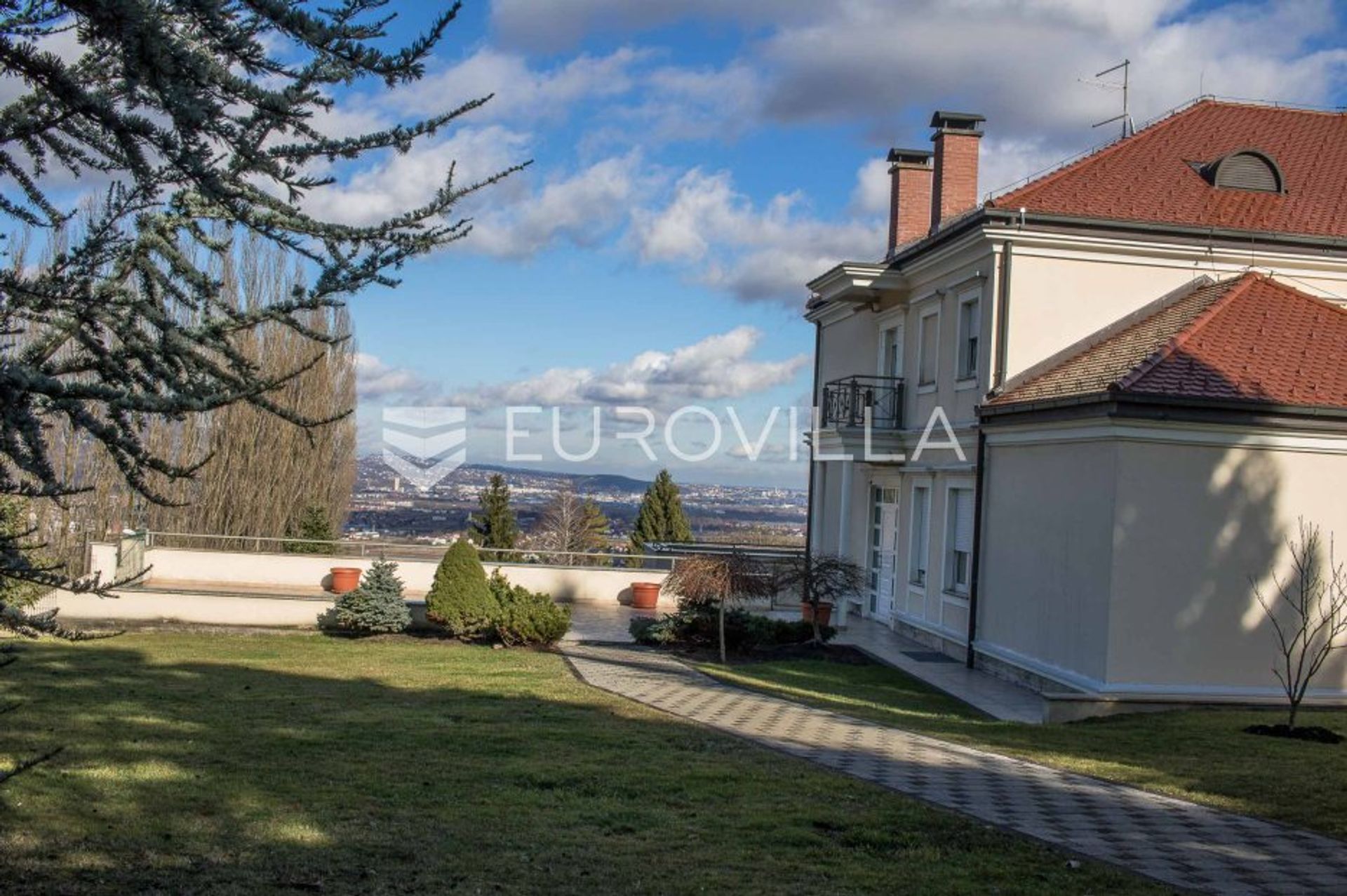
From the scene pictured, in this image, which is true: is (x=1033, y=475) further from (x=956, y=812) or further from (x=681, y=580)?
(x=956, y=812)

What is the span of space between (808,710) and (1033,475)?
17.6 ft

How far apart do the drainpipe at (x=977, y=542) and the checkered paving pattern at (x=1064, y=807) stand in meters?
5.48

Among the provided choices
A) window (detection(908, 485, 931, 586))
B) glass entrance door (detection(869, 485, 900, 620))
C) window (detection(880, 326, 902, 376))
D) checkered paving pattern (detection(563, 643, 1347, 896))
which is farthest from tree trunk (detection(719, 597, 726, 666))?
window (detection(880, 326, 902, 376))

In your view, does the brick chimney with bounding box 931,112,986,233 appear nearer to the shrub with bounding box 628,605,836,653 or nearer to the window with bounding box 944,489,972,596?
the window with bounding box 944,489,972,596

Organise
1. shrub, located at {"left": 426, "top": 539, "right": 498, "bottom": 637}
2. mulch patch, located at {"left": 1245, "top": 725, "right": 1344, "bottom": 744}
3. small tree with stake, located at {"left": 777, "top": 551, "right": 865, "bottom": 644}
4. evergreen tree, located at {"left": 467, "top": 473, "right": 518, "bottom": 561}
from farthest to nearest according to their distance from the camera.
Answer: evergreen tree, located at {"left": 467, "top": 473, "right": 518, "bottom": 561} < small tree with stake, located at {"left": 777, "top": 551, "right": 865, "bottom": 644} < shrub, located at {"left": 426, "top": 539, "right": 498, "bottom": 637} < mulch patch, located at {"left": 1245, "top": 725, "right": 1344, "bottom": 744}

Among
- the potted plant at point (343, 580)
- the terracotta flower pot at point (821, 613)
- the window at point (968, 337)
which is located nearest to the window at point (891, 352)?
the window at point (968, 337)

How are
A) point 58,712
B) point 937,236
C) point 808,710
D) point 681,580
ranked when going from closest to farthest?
1. point 58,712
2. point 808,710
3. point 681,580
4. point 937,236

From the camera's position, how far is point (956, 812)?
8.55 m

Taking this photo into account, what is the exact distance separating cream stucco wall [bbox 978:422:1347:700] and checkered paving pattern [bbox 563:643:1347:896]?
13.0ft

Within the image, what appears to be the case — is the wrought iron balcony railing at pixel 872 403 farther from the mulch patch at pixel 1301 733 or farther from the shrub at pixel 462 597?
the mulch patch at pixel 1301 733

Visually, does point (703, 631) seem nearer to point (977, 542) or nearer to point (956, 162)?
point (977, 542)

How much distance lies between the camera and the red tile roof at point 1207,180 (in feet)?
62.4

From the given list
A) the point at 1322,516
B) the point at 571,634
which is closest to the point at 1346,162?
the point at 1322,516

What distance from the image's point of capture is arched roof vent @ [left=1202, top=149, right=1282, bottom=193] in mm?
20031
